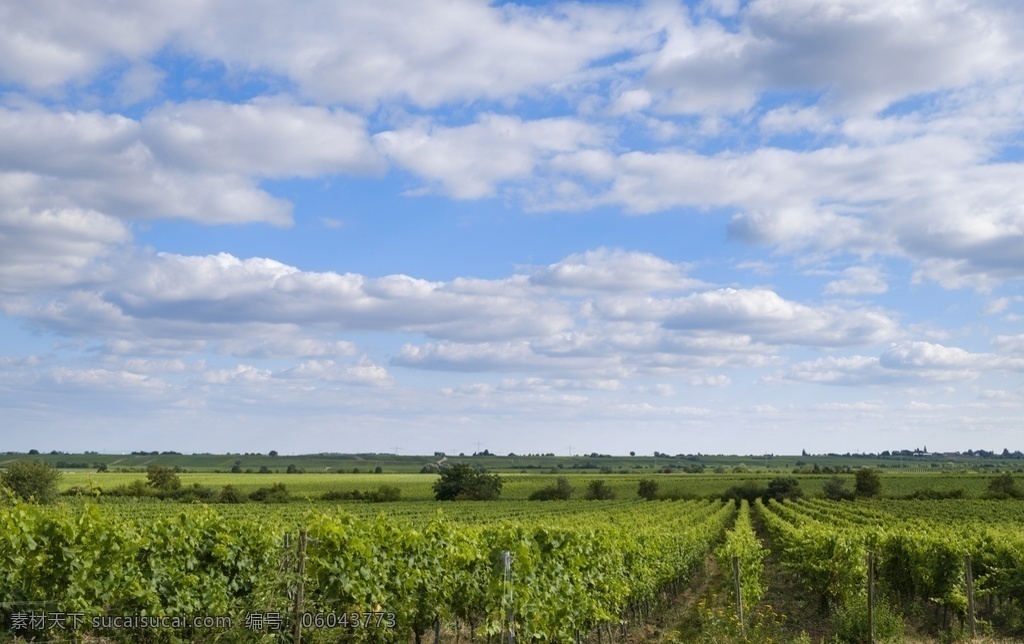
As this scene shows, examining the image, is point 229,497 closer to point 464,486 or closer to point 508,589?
point 464,486

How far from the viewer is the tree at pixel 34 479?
59.3 m

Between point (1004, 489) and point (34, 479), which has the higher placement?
point (34, 479)

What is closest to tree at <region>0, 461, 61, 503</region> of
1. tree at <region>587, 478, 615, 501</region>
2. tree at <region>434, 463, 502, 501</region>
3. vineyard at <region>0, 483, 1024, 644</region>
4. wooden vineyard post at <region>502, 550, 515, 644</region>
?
tree at <region>434, 463, 502, 501</region>

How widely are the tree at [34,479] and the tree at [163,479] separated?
2197 centimetres

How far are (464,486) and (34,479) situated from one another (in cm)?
4512

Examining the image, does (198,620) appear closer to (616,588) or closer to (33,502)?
(33,502)

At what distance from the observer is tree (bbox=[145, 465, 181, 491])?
88125 millimetres

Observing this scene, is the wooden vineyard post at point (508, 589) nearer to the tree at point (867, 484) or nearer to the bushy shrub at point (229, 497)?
the bushy shrub at point (229, 497)

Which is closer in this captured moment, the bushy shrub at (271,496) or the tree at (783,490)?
the bushy shrub at (271,496)

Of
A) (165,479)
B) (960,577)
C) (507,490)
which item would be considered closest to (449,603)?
(960,577)

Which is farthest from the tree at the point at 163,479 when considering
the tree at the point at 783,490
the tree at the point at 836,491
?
the tree at the point at 836,491

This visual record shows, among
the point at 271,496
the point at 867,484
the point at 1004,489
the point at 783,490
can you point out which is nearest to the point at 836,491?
the point at 867,484

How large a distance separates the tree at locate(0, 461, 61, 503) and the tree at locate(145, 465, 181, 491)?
22.0 metres

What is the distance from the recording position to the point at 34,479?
2415 inches
